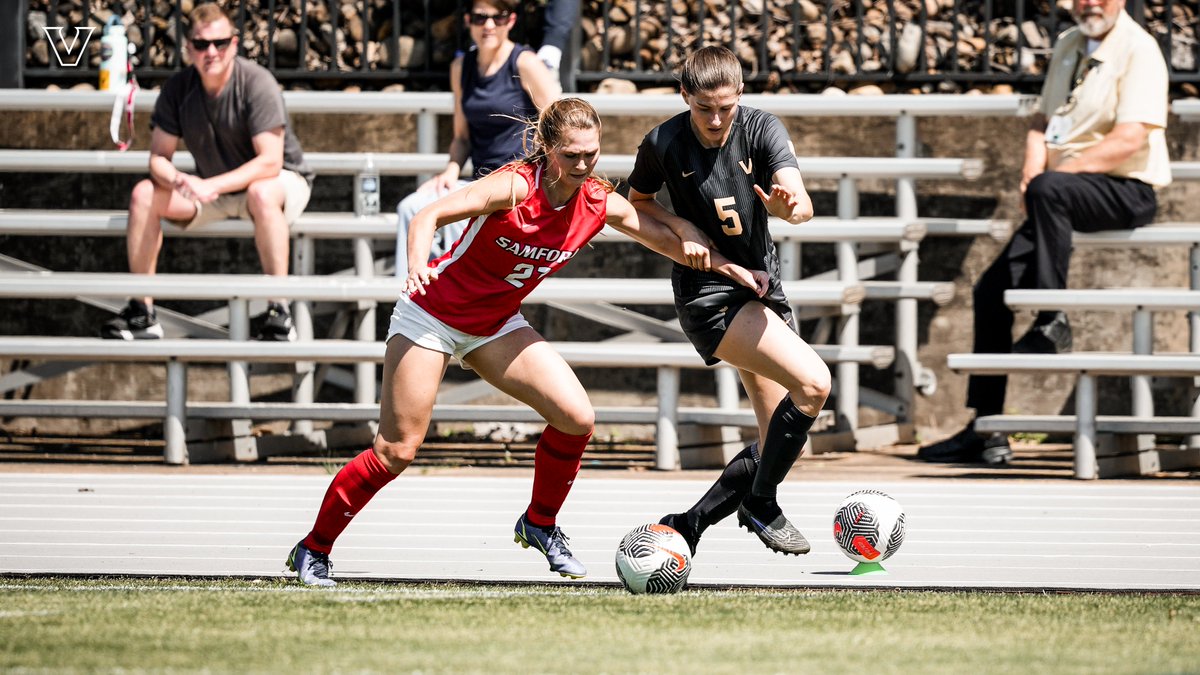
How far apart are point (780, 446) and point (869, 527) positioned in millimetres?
427

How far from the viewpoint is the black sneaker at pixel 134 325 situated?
8.86 m

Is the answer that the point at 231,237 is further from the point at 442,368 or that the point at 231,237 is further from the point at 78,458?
the point at 442,368

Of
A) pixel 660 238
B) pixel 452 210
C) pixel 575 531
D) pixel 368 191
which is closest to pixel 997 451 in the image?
pixel 575 531

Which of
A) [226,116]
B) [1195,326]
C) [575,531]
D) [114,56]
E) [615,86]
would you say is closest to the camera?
[575,531]

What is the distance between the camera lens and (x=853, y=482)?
782cm

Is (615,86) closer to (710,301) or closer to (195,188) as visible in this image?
(195,188)

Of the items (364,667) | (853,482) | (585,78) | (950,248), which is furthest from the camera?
(585,78)

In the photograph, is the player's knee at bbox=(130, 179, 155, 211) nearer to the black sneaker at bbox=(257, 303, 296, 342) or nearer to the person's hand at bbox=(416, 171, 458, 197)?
the black sneaker at bbox=(257, 303, 296, 342)

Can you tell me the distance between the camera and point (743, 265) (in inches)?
231

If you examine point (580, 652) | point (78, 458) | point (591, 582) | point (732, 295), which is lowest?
point (78, 458)

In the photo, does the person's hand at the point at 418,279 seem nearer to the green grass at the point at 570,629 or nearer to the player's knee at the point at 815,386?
the green grass at the point at 570,629

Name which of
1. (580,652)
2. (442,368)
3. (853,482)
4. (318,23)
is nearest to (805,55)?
(318,23)

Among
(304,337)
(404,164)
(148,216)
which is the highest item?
(404,164)

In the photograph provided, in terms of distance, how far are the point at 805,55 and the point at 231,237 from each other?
397 cm
